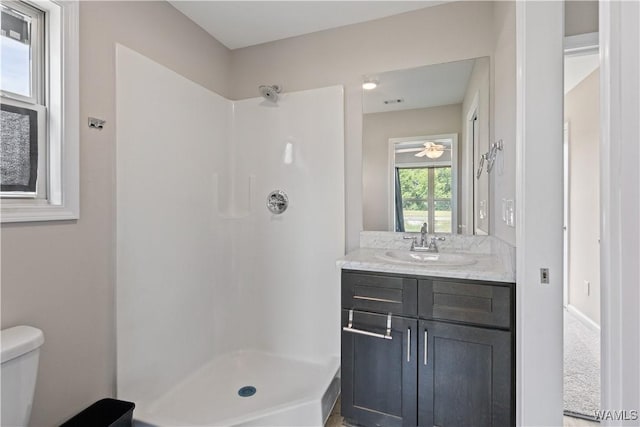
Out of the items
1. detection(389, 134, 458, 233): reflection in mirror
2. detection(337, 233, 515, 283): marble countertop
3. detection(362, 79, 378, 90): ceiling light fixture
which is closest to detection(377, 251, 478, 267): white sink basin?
detection(337, 233, 515, 283): marble countertop

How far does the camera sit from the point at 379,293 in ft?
5.14

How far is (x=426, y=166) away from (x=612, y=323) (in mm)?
1640

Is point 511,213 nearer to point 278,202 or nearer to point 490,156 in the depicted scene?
point 490,156

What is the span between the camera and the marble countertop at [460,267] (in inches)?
54.6

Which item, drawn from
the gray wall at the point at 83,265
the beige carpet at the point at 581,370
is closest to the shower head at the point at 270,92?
the gray wall at the point at 83,265

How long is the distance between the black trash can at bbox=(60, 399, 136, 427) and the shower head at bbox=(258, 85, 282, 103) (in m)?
1.96

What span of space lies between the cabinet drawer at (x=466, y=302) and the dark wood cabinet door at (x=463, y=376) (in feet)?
0.13

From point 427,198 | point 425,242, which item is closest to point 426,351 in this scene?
point 425,242

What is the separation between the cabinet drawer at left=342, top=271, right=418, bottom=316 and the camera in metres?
1.51

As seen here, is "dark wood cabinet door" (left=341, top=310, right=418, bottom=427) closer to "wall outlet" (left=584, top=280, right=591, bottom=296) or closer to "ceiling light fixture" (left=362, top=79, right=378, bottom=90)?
"ceiling light fixture" (left=362, top=79, right=378, bottom=90)

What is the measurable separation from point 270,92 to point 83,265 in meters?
1.54

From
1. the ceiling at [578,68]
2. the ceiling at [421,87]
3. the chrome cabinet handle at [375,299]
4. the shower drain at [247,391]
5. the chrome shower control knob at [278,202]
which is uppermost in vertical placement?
the ceiling at [578,68]

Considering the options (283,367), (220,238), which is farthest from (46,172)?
(283,367)

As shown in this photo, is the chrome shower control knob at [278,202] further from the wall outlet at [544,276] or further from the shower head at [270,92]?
the wall outlet at [544,276]
